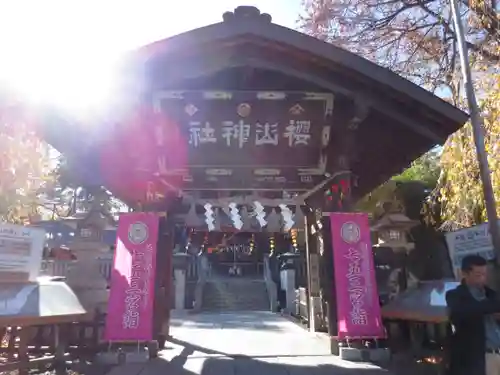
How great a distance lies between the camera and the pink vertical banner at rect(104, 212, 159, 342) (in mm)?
6789

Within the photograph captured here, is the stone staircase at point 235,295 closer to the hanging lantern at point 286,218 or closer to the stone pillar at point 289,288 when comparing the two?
the stone pillar at point 289,288

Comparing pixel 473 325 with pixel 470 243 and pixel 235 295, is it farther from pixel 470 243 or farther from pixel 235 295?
pixel 235 295

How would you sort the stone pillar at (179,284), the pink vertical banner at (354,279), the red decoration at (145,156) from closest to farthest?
the pink vertical banner at (354,279) < the red decoration at (145,156) < the stone pillar at (179,284)

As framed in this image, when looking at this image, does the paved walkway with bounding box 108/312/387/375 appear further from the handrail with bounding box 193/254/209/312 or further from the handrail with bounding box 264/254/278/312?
the handrail with bounding box 193/254/209/312

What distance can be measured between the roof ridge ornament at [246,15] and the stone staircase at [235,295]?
1550cm

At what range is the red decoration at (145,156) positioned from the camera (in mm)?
7355

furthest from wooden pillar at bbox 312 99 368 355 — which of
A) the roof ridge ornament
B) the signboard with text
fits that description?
the roof ridge ornament

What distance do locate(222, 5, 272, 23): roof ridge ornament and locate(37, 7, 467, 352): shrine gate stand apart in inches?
0.8

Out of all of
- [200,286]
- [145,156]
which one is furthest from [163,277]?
[200,286]

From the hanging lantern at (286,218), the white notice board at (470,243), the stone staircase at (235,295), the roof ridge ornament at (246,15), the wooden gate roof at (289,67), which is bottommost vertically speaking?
the stone staircase at (235,295)

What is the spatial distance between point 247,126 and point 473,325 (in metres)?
4.97

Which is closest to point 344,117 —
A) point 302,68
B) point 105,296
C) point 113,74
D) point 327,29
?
point 302,68

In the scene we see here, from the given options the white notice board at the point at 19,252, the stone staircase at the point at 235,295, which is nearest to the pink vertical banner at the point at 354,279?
the white notice board at the point at 19,252

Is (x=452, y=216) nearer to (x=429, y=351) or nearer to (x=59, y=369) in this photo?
(x=429, y=351)
